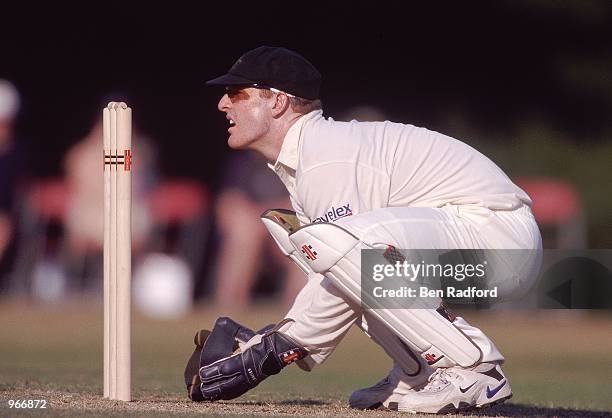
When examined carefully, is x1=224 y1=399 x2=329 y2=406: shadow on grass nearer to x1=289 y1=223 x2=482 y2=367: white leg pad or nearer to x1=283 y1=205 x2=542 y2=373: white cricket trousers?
x1=283 y1=205 x2=542 y2=373: white cricket trousers

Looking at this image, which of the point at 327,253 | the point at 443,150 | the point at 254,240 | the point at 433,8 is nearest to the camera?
the point at 327,253

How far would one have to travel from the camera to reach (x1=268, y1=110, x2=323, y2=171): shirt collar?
5.88 m

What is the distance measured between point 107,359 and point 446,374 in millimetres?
1365

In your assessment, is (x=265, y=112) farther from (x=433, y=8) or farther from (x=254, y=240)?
(x=433, y=8)

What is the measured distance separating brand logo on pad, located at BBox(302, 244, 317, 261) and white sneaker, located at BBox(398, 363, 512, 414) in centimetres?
74

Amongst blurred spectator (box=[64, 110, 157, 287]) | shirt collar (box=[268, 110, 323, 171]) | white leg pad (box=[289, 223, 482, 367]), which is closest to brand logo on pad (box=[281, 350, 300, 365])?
white leg pad (box=[289, 223, 482, 367])

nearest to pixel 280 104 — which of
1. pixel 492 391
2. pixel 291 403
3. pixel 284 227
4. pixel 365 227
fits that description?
pixel 284 227

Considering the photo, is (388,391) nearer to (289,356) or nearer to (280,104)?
(289,356)

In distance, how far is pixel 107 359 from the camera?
566cm

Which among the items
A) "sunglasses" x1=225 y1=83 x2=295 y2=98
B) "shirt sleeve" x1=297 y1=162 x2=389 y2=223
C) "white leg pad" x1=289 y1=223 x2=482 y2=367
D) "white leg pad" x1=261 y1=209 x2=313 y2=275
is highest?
"sunglasses" x1=225 y1=83 x2=295 y2=98

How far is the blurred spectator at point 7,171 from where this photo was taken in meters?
15.3

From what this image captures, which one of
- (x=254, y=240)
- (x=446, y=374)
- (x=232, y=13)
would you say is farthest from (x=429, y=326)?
(x=232, y=13)

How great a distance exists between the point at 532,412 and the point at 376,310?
115 centimetres

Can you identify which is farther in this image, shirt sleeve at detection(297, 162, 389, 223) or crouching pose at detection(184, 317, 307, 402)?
crouching pose at detection(184, 317, 307, 402)
